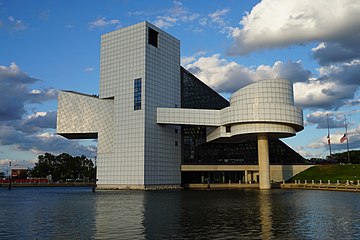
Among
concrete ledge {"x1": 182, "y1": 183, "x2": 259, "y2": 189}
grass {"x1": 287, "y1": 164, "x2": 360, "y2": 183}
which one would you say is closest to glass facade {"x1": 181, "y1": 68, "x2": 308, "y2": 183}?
concrete ledge {"x1": 182, "y1": 183, "x2": 259, "y2": 189}

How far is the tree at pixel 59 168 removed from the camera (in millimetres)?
188500

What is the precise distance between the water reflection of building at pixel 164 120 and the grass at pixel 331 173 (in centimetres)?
593

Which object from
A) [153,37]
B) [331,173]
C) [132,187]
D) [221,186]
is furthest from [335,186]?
[153,37]

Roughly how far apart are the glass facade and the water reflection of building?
297 millimetres

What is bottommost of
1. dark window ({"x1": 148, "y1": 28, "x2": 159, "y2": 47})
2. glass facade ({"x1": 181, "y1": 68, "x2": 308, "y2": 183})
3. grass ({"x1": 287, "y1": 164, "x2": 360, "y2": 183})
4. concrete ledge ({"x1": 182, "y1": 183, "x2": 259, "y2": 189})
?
concrete ledge ({"x1": 182, "y1": 183, "x2": 259, "y2": 189})

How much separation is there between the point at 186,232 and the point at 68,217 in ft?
43.2

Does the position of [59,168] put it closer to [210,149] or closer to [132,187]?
[210,149]

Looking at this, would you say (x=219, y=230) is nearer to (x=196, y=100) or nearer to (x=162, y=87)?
(x=162, y=87)

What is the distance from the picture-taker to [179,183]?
102 meters

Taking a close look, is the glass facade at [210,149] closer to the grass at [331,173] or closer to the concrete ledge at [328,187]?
the grass at [331,173]

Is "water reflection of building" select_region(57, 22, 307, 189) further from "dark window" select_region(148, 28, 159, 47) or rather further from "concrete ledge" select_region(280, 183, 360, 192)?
"concrete ledge" select_region(280, 183, 360, 192)

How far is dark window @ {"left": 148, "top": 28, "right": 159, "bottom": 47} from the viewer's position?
97.0 meters

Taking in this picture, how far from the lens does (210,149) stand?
111m

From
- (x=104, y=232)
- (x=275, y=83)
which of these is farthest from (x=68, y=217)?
(x=275, y=83)
